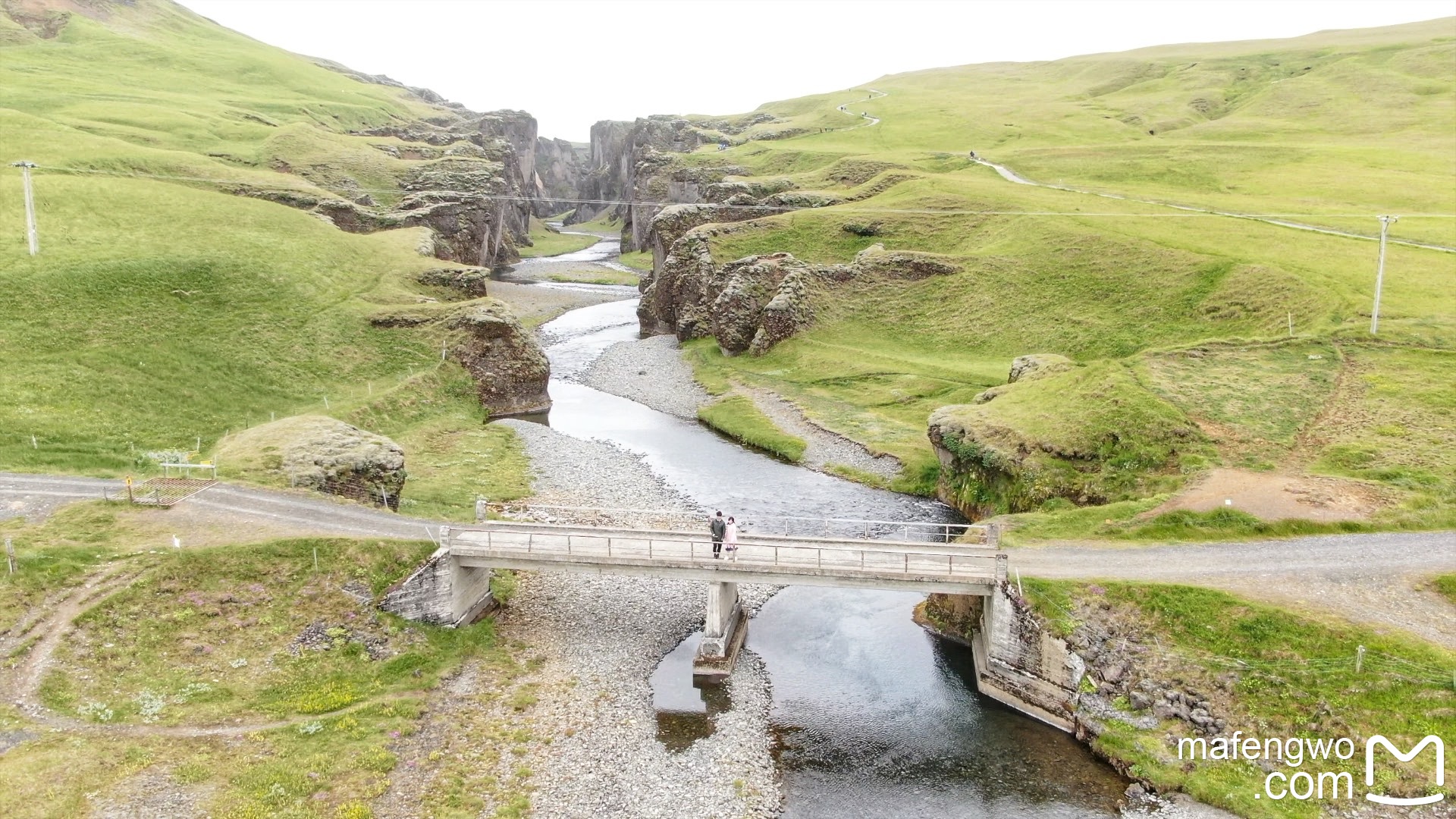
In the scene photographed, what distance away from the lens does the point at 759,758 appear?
33.3 metres

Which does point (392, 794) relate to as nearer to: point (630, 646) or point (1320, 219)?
point (630, 646)

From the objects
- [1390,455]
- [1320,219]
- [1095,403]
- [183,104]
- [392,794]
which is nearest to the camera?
[392,794]

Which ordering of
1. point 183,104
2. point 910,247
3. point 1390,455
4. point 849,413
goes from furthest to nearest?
point 183,104 → point 910,247 → point 849,413 → point 1390,455

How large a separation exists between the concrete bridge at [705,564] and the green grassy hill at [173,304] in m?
22.0

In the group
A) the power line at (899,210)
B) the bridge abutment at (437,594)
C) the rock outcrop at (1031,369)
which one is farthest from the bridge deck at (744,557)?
the power line at (899,210)

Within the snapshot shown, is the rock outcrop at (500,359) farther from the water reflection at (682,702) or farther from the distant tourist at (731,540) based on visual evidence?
the water reflection at (682,702)

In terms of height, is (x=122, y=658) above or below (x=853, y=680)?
above

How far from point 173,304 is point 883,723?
6536cm

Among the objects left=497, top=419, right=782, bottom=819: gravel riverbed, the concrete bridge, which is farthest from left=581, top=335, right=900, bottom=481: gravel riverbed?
the concrete bridge

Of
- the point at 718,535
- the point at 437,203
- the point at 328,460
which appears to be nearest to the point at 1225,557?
the point at 718,535

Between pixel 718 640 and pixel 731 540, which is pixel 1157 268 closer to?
pixel 731 540

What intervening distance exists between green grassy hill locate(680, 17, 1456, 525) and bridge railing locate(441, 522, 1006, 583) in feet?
44.9

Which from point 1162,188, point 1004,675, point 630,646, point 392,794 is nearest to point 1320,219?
point 1162,188

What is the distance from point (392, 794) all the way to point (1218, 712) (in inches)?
1120
